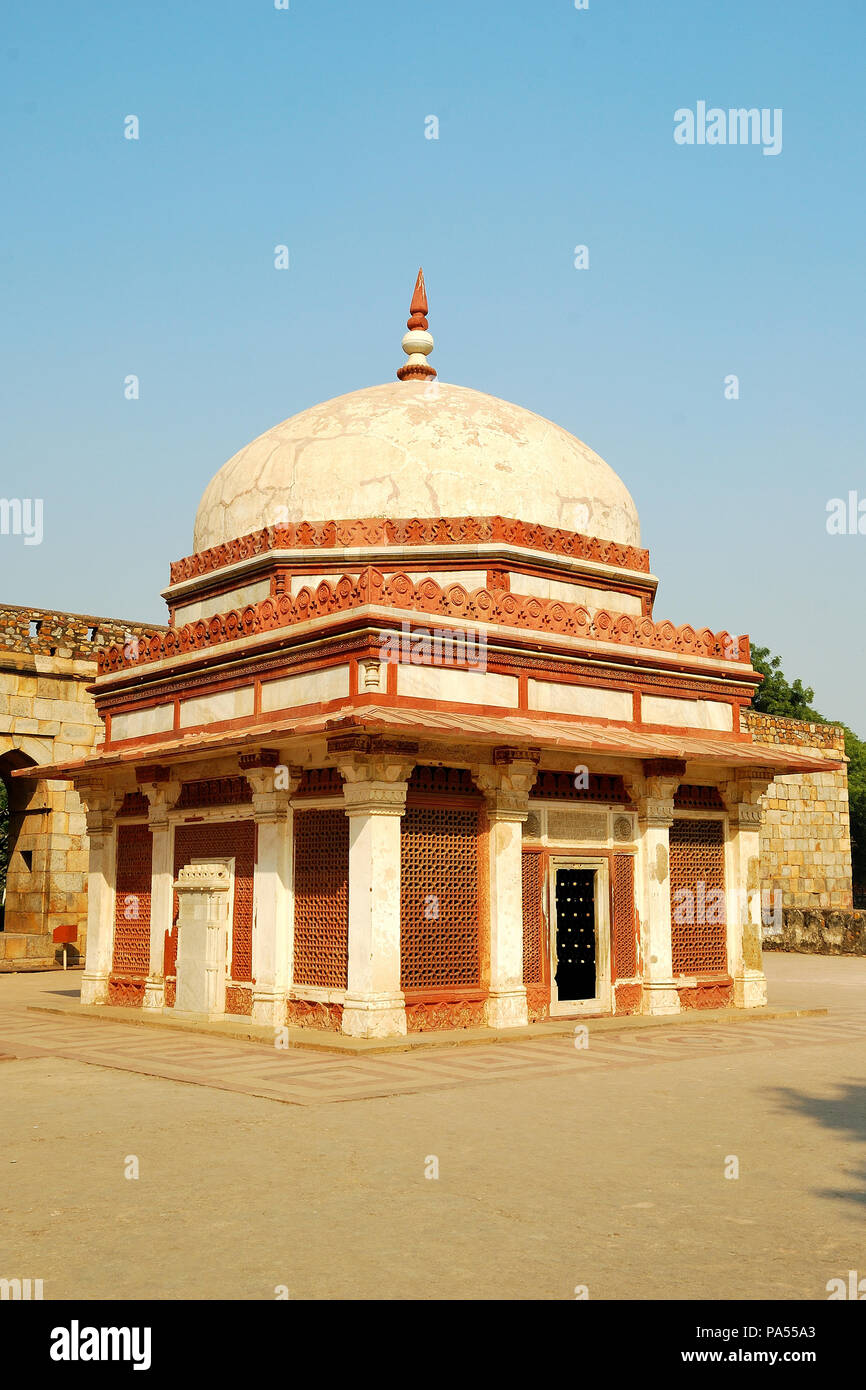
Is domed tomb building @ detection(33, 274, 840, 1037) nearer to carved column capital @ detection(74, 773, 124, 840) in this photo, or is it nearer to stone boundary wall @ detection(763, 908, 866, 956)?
carved column capital @ detection(74, 773, 124, 840)

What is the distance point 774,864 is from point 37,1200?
2806cm

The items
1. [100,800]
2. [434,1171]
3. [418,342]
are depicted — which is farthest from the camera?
[418,342]

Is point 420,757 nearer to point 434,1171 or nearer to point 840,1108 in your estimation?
point 840,1108

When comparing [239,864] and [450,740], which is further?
[239,864]

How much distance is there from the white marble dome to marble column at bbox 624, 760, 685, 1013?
139 inches

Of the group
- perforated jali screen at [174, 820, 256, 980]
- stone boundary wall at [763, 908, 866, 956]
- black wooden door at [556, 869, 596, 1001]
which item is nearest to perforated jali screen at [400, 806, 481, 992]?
black wooden door at [556, 869, 596, 1001]

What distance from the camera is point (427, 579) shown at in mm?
13359

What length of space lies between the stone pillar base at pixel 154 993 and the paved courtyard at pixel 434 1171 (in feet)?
10.4

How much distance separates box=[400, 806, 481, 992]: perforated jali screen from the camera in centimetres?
1259

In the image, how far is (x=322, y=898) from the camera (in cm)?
1294

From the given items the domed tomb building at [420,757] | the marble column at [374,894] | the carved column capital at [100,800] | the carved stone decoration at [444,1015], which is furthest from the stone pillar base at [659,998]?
the carved column capital at [100,800]

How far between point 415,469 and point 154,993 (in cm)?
713

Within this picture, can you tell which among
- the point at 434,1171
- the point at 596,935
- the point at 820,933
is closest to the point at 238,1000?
the point at 596,935
